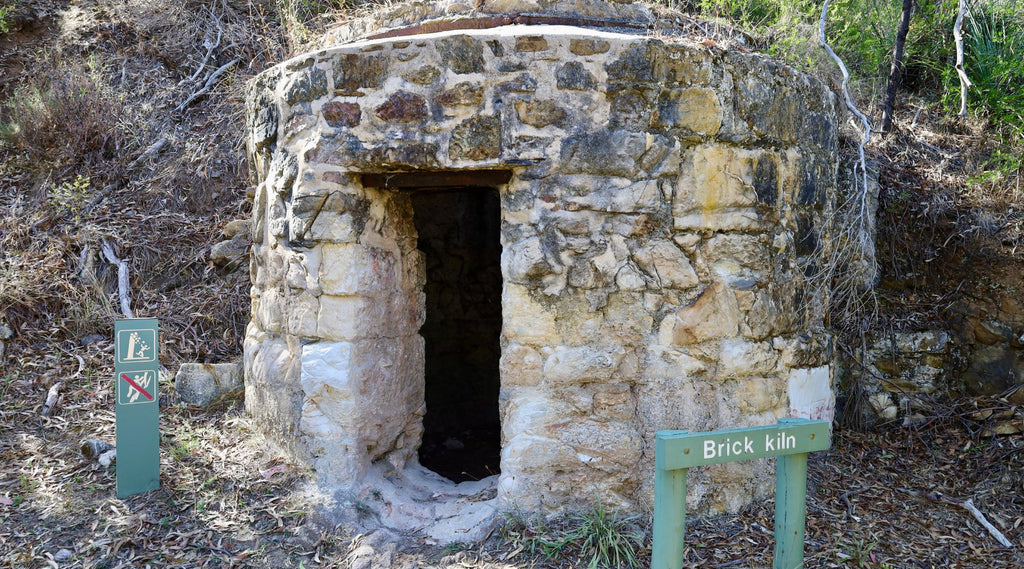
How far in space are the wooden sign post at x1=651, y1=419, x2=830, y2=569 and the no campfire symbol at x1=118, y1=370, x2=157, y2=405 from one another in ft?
9.04

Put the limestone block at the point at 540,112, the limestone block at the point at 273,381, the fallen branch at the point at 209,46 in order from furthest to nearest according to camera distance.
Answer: the fallen branch at the point at 209,46, the limestone block at the point at 273,381, the limestone block at the point at 540,112

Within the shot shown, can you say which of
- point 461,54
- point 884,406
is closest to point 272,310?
point 461,54

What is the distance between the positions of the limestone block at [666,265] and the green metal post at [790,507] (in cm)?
95

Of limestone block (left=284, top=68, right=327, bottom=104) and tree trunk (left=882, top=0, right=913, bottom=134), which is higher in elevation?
tree trunk (left=882, top=0, right=913, bottom=134)

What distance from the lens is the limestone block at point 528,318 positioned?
3.36m

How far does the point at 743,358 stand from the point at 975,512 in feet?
5.08

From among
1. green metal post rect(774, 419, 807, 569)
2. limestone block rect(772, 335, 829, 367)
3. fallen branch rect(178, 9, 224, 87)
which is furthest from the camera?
fallen branch rect(178, 9, 224, 87)

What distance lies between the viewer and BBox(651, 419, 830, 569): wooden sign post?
2357 mm

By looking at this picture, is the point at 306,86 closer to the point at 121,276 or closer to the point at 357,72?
the point at 357,72

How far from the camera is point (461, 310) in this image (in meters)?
6.29

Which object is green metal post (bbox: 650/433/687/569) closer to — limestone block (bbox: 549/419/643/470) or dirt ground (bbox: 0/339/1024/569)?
dirt ground (bbox: 0/339/1024/569)

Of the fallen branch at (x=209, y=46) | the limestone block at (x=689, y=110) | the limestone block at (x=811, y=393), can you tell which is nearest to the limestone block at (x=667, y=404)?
the limestone block at (x=811, y=393)

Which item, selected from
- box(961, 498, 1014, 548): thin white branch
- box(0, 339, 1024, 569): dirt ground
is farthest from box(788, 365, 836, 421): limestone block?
box(961, 498, 1014, 548): thin white branch

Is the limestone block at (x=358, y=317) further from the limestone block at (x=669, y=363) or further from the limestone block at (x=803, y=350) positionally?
the limestone block at (x=803, y=350)
